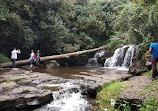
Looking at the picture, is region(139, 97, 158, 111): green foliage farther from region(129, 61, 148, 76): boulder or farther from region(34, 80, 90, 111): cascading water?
region(129, 61, 148, 76): boulder

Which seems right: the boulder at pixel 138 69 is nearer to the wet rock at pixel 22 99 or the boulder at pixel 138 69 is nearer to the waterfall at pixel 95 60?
the wet rock at pixel 22 99

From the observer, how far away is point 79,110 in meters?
4.11

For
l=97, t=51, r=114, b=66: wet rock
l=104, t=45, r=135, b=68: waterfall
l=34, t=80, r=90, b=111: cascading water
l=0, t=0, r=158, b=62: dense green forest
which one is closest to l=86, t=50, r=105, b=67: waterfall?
l=97, t=51, r=114, b=66: wet rock

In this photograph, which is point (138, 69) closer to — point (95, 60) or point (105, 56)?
point (105, 56)

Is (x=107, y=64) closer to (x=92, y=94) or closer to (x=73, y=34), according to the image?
(x=73, y=34)

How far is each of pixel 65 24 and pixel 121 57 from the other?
8138mm

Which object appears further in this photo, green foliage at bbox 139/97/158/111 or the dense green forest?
the dense green forest

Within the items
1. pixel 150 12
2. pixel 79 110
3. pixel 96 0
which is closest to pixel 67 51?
pixel 150 12

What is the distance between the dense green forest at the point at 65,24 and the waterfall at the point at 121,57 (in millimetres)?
1252

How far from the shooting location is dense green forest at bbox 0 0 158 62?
764cm

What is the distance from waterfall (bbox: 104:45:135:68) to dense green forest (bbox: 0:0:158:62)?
1252 mm

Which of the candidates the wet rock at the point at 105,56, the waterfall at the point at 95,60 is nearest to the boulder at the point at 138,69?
the wet rock at the point at 105,56

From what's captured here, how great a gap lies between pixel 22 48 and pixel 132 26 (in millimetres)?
12096

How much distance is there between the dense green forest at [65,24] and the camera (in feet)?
25.1
